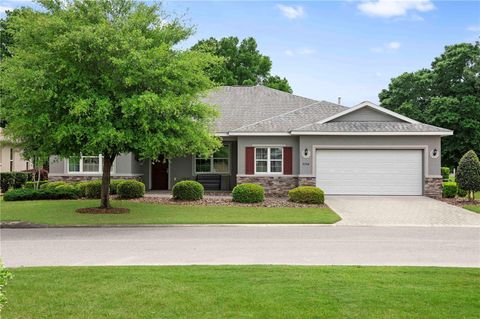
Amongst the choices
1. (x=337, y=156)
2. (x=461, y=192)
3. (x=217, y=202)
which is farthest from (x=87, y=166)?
(x=461, y=192)

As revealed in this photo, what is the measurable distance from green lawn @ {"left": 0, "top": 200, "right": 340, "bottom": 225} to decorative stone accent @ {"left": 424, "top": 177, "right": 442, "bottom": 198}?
736 cm

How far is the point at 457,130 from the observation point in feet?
124

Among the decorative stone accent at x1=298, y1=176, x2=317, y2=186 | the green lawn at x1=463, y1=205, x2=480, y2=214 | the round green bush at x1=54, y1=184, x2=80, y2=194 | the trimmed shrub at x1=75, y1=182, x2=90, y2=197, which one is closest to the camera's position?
the green lawn at x1=463, y1=205, x2=480, y2=214

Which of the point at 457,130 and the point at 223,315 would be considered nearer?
the point at 223,315

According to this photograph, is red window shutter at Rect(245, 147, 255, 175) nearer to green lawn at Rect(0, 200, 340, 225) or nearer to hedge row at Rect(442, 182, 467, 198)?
green lawn at Rect(0, 200, 340, 225)

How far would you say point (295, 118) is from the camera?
82.5 feet

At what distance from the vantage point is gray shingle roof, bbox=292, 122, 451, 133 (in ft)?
74.1

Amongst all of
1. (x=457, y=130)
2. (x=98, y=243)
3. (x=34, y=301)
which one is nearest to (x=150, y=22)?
(x=98, y=243)

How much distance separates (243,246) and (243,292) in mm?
4258

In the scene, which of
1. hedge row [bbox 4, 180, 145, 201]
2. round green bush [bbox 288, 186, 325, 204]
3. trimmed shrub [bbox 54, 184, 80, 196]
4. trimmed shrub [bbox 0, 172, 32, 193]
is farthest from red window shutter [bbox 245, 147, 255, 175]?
trimmed shrub [bbox 0, 172, 32, 193]

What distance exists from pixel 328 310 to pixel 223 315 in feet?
4.03

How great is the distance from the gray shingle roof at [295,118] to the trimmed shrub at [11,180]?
1370 cm

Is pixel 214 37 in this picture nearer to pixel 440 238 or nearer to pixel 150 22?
pixel 150 22

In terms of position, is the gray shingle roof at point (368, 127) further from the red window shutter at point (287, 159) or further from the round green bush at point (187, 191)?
the round green bush at point (187, 191)
